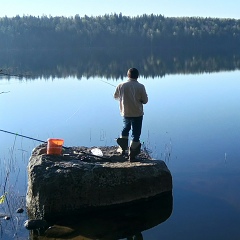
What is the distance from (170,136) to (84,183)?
722cm

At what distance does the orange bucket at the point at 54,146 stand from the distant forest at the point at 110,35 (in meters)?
106

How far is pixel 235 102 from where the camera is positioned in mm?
22047

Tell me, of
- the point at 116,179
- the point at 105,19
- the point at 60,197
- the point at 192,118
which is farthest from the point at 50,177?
the point at 105,19

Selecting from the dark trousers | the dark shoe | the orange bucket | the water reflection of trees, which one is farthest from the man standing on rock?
the water reflection of trees

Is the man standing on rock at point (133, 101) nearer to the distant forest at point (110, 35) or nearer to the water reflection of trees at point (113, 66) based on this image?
the water reflection of trees at point (113, 66)

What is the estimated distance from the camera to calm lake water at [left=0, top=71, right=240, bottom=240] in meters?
8.14

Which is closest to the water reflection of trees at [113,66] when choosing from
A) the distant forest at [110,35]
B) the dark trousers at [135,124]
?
the dark trousers at [135,124]

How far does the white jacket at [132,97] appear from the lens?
A: 873 centimetres

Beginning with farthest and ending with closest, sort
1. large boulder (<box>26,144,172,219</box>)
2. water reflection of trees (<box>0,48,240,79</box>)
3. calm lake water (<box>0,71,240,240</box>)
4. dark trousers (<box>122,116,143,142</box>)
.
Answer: water reflection of trees (<box>0,48,240,79</box>) < dark trousers (<box>122,116,143,142</box>) < calm lake water (<box>0,71,240,240</box>) < large boulder (<box>26,144,172,219</box>)

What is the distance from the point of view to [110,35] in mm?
120938

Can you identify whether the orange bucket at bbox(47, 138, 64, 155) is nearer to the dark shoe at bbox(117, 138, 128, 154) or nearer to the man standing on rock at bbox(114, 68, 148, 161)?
the dark shoe at bbox(117, 138, 128, 154)

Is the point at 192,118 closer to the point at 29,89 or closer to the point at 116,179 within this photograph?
the point at 116,179

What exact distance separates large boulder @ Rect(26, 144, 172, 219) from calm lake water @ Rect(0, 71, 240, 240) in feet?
1.94

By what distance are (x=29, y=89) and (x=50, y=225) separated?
76.5ft
